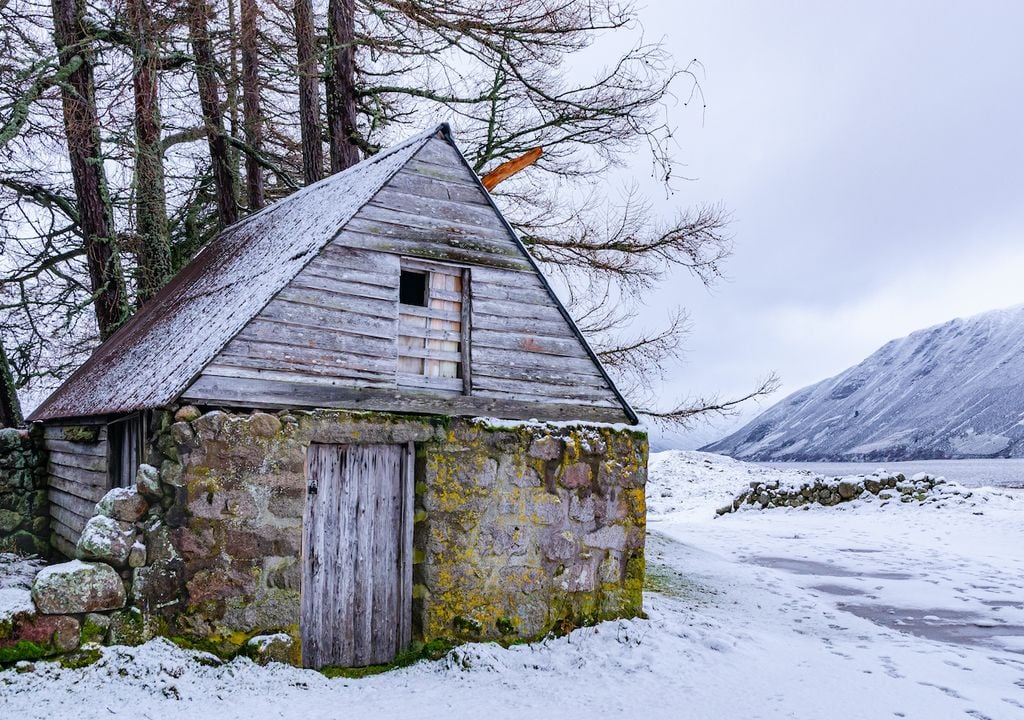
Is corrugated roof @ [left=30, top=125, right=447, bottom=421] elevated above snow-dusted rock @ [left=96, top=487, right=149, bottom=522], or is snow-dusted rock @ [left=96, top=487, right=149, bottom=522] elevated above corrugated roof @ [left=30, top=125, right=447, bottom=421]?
corrugated roof @ [left=30, top=125, right=447, bottom=421]

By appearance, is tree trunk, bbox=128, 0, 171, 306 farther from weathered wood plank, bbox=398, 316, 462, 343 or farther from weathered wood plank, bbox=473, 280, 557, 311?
weathered wood plank, bbox=473, 280, 557, 311

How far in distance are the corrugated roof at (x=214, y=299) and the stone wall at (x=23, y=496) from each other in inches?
18.3

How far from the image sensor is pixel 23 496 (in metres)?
11.6

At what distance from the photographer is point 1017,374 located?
8094 centimetres

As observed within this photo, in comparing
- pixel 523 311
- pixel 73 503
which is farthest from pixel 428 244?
pixel 73 503

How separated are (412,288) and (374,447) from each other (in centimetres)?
169

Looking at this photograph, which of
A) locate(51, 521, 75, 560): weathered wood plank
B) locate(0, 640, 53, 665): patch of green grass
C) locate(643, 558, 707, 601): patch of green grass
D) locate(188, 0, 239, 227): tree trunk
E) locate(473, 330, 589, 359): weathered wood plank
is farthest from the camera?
locate(188, 0, 239, 227): tree trunk

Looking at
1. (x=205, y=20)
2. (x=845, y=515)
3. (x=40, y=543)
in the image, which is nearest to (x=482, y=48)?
(x=205, y=20)

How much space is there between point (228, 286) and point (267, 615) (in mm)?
3558

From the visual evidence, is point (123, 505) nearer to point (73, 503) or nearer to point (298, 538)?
point (298, 538)

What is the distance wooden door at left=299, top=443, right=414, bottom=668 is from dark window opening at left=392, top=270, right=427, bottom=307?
1.50m

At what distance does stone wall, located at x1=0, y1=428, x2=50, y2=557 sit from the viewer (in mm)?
11398

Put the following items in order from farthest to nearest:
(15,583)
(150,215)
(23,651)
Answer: (150,215), (15,583), (23,651)

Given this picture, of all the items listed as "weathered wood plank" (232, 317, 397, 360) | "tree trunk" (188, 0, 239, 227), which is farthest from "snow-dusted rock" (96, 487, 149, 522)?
"tree trunk" (188, 0, 239, 227)
